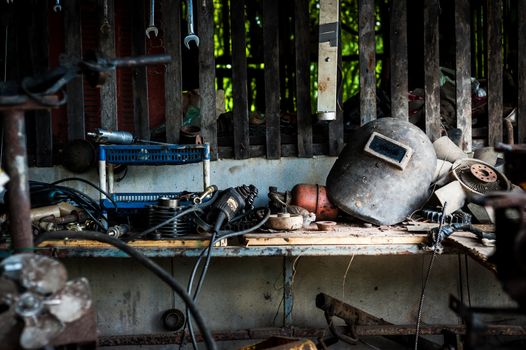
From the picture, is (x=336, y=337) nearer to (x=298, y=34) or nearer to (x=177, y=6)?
(x=298, y=34)

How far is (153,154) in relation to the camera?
4.32m

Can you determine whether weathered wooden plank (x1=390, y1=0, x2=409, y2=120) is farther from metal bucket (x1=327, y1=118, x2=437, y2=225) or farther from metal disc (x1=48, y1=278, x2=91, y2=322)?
metal disc (x1=48, y1=278, x2=91, y2=322)

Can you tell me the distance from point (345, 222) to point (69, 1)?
2.79 m

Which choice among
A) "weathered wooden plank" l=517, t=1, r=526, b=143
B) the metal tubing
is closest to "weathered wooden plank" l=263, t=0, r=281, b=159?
"weathered wooden plank" l=517, t=1, r=526, b=143

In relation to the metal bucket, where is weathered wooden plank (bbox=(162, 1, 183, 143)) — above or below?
above

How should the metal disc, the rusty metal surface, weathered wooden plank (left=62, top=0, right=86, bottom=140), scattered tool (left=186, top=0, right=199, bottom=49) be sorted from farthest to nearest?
1. weathered wooden plank (left=62, top=0, right=86, bottom=140)
2. scattered tool (left=186, top=0, right=199, bottom=49)
3. the rusty metal surface
4. the metal disc

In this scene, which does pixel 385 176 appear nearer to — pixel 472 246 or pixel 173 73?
pixel 472 246

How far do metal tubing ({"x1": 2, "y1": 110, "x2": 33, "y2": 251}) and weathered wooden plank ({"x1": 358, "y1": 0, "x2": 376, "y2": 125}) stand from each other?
10.7 ft

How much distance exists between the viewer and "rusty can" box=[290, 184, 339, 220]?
4.36 m

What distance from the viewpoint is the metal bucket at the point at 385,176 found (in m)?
4.21

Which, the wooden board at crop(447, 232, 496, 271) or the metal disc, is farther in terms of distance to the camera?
the wooden board at crop(447, 232, 496, 271)

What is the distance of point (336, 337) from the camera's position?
13.5ft

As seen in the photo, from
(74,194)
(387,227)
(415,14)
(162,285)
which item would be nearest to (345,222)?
(387,227)

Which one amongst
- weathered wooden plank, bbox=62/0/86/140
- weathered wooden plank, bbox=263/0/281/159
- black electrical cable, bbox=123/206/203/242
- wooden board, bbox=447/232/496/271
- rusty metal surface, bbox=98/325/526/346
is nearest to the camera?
wooden board, bbox=447/232/496/271
